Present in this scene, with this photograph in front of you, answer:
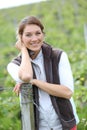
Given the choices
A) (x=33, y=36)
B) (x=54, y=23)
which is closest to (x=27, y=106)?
(x=33, y=36)

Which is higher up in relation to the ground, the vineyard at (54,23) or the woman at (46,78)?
the woman at (46,78)

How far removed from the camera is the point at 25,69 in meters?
2.69

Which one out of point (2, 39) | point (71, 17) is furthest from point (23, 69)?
point (71, 17)

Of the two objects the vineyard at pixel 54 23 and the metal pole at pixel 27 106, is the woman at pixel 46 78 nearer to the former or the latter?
the metal pole at pixel 27 106

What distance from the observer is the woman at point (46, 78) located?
2.70 m

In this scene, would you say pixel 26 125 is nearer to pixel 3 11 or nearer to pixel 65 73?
pixel 65 73

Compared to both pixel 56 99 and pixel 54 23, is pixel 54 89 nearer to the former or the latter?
pixel 56 99

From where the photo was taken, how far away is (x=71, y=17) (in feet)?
66.9

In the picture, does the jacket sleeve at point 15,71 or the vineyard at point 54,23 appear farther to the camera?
the vineyard at point 54,23

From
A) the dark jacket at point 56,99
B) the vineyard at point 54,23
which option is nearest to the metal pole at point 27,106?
the dark jacket at point 56,99

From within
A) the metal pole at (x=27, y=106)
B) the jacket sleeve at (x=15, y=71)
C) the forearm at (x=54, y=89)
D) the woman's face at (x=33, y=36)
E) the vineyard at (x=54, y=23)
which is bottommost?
the vineyard at (x=54, y=23)

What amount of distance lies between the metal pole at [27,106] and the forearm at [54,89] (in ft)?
0.22

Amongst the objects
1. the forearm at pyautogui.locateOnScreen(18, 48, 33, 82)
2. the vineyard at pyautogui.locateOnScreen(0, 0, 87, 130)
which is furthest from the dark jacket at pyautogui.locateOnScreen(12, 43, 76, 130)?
the vineyard at pyautogui.locateOnScreen(0, 0, 87, 130)

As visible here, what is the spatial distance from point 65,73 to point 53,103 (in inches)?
8.3
